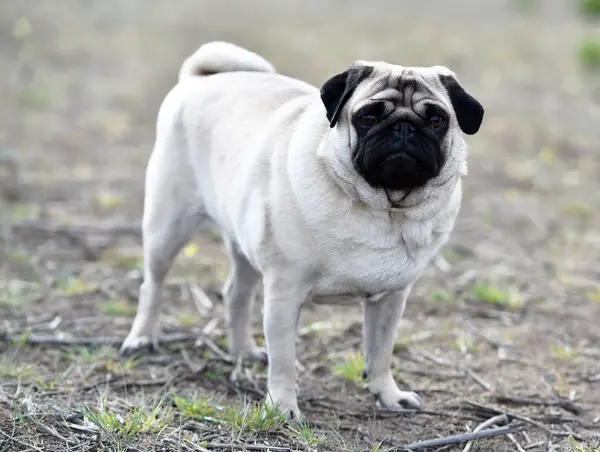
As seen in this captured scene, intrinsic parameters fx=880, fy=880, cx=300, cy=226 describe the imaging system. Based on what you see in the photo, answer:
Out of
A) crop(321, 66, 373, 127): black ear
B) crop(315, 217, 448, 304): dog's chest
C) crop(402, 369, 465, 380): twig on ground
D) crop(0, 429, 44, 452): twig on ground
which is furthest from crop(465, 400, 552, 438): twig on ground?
crop(0, 429, 44, 452): twig on ground

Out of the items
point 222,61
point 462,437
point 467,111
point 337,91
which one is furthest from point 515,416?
point 222,61

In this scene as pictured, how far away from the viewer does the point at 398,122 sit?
3707mm

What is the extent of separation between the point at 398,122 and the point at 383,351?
4.35 feet

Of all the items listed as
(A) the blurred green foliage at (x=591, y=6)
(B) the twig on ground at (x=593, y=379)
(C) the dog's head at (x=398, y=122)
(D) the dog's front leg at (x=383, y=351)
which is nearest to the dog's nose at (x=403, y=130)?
(C) the dog's head at (x=398, y=122)

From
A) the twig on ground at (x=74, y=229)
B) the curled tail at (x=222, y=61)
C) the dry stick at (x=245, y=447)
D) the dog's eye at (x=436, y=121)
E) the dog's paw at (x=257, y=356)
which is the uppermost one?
the dog's eye at (x=436, y=121)

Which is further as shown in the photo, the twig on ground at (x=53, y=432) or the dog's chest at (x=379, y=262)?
the dog's chest at (x=379, y=262)

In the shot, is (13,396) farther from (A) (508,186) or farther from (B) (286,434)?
(A) (508,186)

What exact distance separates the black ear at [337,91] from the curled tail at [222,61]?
134cm

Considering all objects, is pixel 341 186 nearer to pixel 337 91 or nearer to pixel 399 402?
pixel 337 91

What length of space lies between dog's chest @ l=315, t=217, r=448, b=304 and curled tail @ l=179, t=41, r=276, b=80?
1665mm

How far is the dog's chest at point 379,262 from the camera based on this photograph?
3.85 meters

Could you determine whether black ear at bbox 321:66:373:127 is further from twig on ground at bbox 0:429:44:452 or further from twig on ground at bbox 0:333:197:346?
twig on ground at bbox 0:333:197:346

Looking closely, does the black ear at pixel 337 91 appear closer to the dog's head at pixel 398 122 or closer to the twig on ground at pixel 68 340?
the dog's head at pixel 398 122

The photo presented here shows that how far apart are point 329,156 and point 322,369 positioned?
1671mm
